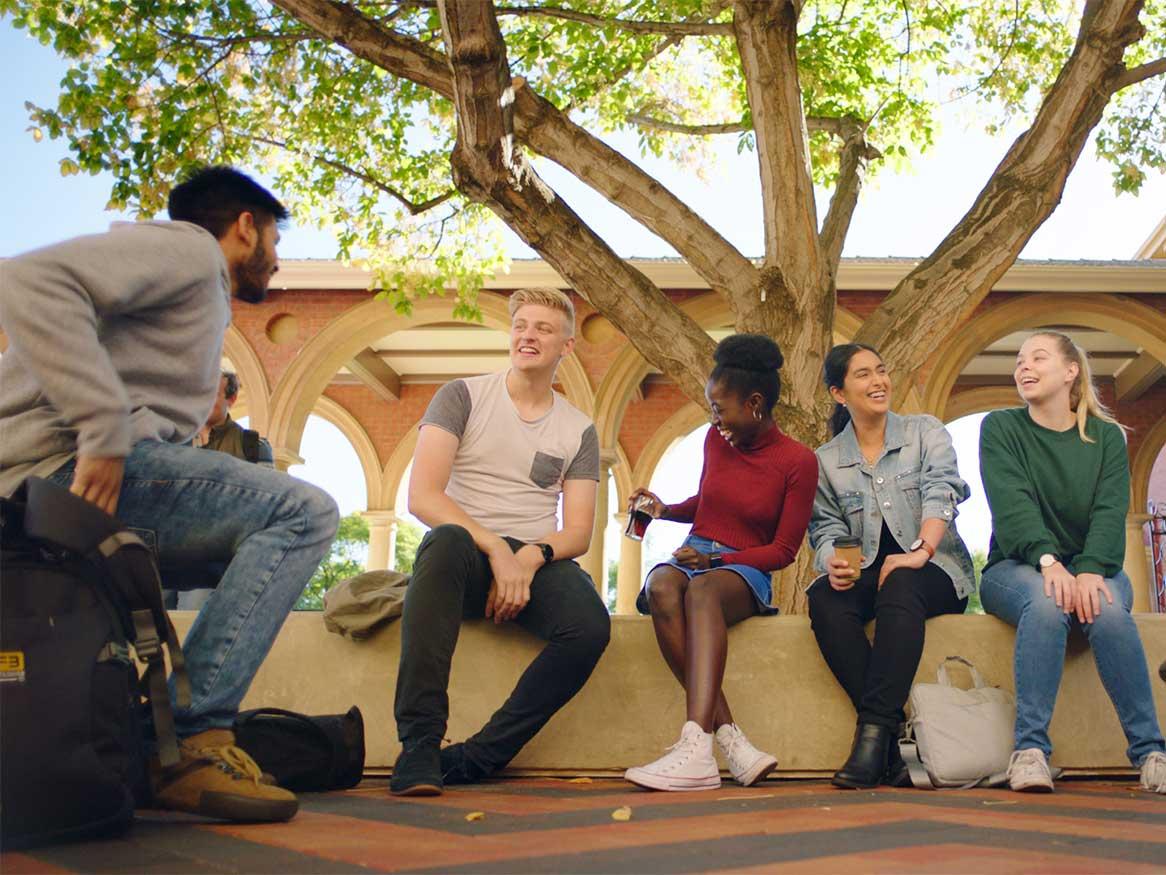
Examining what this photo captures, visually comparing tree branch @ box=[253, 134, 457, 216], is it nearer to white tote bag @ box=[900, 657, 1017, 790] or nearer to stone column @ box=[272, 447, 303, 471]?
stone column @ box=[272, 447, 303, 471]

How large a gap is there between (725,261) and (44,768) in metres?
4.55

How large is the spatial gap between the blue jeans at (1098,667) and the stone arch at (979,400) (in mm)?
15077

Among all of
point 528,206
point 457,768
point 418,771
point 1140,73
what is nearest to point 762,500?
point 457,768

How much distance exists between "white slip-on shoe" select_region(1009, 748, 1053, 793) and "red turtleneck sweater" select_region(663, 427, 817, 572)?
0.84 metres

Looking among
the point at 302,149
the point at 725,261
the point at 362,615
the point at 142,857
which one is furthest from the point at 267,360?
the point at 142,857

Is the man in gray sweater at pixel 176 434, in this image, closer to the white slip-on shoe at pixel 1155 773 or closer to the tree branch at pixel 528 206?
the white slip-on shoe at pixel 1155 773

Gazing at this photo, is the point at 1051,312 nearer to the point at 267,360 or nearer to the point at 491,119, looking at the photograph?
the point at 267,360

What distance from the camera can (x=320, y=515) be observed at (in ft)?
8.05

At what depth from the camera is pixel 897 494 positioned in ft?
12.4

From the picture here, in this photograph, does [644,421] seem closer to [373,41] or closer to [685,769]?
[373,41]

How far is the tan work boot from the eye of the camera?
2.18m

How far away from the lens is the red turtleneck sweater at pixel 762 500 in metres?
3.63

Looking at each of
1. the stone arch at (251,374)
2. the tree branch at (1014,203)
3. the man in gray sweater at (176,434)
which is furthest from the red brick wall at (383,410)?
the man in gray sweater at (176,434)

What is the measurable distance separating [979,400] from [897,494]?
15326mm
